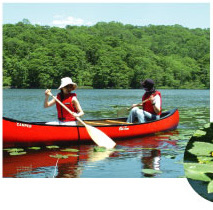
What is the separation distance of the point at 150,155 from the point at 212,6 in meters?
2.19

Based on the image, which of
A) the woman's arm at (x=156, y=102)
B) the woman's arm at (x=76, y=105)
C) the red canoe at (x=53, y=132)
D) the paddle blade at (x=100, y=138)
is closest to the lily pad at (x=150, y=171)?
the paddle blade at (x=100, y=138)

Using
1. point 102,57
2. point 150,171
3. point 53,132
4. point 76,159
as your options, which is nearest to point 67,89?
point 53,132

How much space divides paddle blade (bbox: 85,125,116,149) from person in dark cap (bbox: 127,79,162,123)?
1.49 meters

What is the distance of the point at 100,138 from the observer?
5668 mm

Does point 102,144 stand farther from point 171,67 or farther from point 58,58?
point 171,67

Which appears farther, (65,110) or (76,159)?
(65,110)

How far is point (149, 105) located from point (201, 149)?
5.07 meters

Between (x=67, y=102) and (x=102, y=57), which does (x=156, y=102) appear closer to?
(x=67, y=102)

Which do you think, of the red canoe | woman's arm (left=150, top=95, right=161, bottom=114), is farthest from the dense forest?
the red canoe

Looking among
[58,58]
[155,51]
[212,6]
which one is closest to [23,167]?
[212,6]

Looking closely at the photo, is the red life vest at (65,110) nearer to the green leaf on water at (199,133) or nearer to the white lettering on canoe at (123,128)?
the white lettering on canoe at (123,128)

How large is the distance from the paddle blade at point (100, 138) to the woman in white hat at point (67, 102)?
1.06 ft

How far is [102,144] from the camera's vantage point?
568cm

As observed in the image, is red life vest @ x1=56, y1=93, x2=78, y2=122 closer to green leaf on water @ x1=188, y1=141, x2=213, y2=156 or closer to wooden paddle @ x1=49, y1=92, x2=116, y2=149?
wooden paddle @ x1=49, y1=92, x2=116, y2=149
